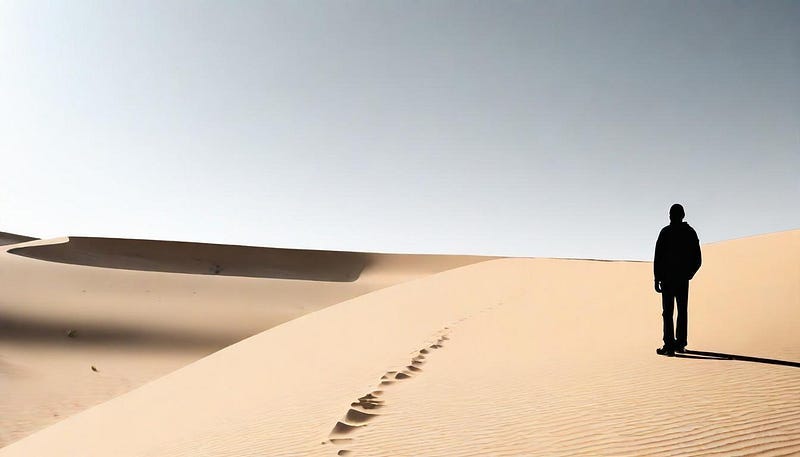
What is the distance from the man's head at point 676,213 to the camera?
7.33m

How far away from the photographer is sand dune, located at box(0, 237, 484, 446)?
48.7 feet

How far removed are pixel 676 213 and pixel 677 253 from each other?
1.61 feet

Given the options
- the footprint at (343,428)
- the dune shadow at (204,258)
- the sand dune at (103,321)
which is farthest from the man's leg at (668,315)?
the dune shadow at (204,258)

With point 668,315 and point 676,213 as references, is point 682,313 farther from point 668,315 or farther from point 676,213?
point 676,213

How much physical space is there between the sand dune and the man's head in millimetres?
11687

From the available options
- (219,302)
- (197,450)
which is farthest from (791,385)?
(219,302)

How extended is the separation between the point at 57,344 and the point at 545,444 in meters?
20.2

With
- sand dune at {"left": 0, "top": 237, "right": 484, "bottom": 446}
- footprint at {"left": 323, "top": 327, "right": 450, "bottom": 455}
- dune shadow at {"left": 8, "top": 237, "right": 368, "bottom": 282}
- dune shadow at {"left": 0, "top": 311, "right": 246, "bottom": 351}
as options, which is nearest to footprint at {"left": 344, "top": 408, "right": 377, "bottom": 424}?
footprint at {"left": 323, "top": 327, "right": 450, "bottom": 455}

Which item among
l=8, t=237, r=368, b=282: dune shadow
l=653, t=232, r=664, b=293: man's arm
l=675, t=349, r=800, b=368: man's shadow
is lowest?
l=675, t=349, r=800, b=368: man's shadow

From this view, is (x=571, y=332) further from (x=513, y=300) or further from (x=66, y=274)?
(x=66, y=274)

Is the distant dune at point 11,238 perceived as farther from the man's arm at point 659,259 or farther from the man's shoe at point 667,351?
the man's shoe at point 667,351

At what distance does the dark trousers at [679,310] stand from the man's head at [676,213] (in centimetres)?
76

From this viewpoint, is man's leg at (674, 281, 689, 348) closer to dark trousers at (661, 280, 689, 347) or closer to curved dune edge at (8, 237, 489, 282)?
dark trousers at (661, 280, 689, 347)

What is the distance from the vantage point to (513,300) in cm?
1733
